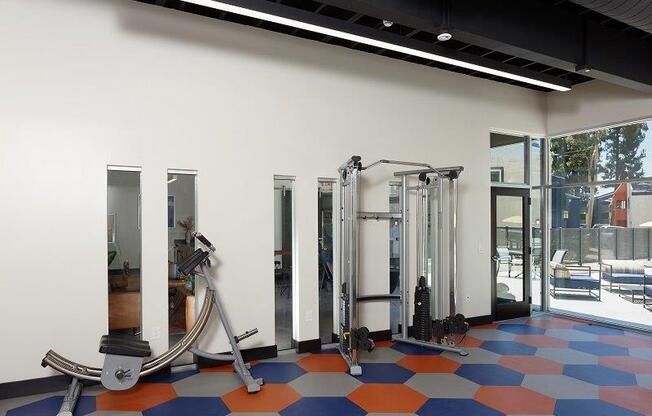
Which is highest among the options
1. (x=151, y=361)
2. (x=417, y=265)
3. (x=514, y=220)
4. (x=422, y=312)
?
(x=514, y=220)

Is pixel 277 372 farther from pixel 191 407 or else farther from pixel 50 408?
pixel 50 408

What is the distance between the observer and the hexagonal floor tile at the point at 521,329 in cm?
588

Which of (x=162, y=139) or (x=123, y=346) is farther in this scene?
(x=162, y=139)

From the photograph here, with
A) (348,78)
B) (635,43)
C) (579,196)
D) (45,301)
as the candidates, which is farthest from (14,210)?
(579,196)

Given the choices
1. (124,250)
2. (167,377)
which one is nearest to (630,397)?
(167,377)

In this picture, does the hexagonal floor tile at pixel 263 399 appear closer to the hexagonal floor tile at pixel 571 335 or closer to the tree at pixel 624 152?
the hexagonal floor tile at pixel 571 335

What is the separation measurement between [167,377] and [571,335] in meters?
5.04

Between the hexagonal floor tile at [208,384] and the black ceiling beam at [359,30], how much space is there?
3.34 m

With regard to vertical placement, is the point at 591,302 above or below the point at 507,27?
below

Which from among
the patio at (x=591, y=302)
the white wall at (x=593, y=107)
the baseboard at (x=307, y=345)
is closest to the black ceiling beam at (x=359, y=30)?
the white wall at (x=593, y=107)

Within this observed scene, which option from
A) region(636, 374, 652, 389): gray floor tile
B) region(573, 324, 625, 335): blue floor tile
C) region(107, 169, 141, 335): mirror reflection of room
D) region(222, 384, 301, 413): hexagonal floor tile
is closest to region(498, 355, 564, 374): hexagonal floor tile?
region(636, 374, 652, 389): gray floor tile

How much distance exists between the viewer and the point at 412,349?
513 centimetres

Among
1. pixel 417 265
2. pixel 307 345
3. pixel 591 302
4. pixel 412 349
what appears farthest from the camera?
pixel 591 302

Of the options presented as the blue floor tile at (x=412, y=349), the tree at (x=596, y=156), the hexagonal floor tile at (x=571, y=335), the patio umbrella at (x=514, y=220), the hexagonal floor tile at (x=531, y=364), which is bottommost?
the hexagonal floor tile at (x=571, y=335)
